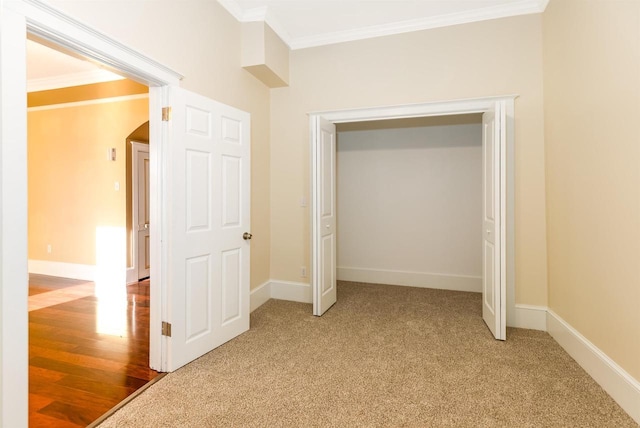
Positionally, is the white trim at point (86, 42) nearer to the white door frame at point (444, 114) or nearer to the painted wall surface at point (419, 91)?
the white door frame at point (444, 114)

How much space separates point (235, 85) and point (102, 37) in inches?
62.1

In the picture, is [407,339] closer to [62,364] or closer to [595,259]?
[595,259]

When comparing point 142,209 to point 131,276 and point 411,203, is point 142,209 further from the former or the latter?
point 411,203

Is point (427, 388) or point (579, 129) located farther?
point (579, 129)

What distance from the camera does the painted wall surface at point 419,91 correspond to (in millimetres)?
3223

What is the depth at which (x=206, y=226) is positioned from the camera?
2.72m

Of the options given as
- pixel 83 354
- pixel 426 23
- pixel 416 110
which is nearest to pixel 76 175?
pixel 83 354

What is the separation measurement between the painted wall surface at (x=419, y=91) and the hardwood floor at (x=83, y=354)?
1.82 m

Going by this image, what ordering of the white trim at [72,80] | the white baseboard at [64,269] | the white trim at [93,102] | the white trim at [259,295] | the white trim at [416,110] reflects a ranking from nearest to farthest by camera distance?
1. the white trim at [416,110]
2. the white trim at [259,295]
3. the white trim at [72,80]
4. the white trim at [93,102]
5. the white baseboard at [64,269]

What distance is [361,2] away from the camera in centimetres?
323

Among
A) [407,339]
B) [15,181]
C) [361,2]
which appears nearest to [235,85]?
[361,2]

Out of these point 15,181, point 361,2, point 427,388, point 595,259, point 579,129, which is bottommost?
point 427,388

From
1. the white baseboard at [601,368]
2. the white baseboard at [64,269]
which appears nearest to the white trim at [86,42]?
the white baseboard at [601,368]

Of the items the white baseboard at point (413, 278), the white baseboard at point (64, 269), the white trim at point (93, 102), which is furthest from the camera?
the white baseboard at point (64, 269)
